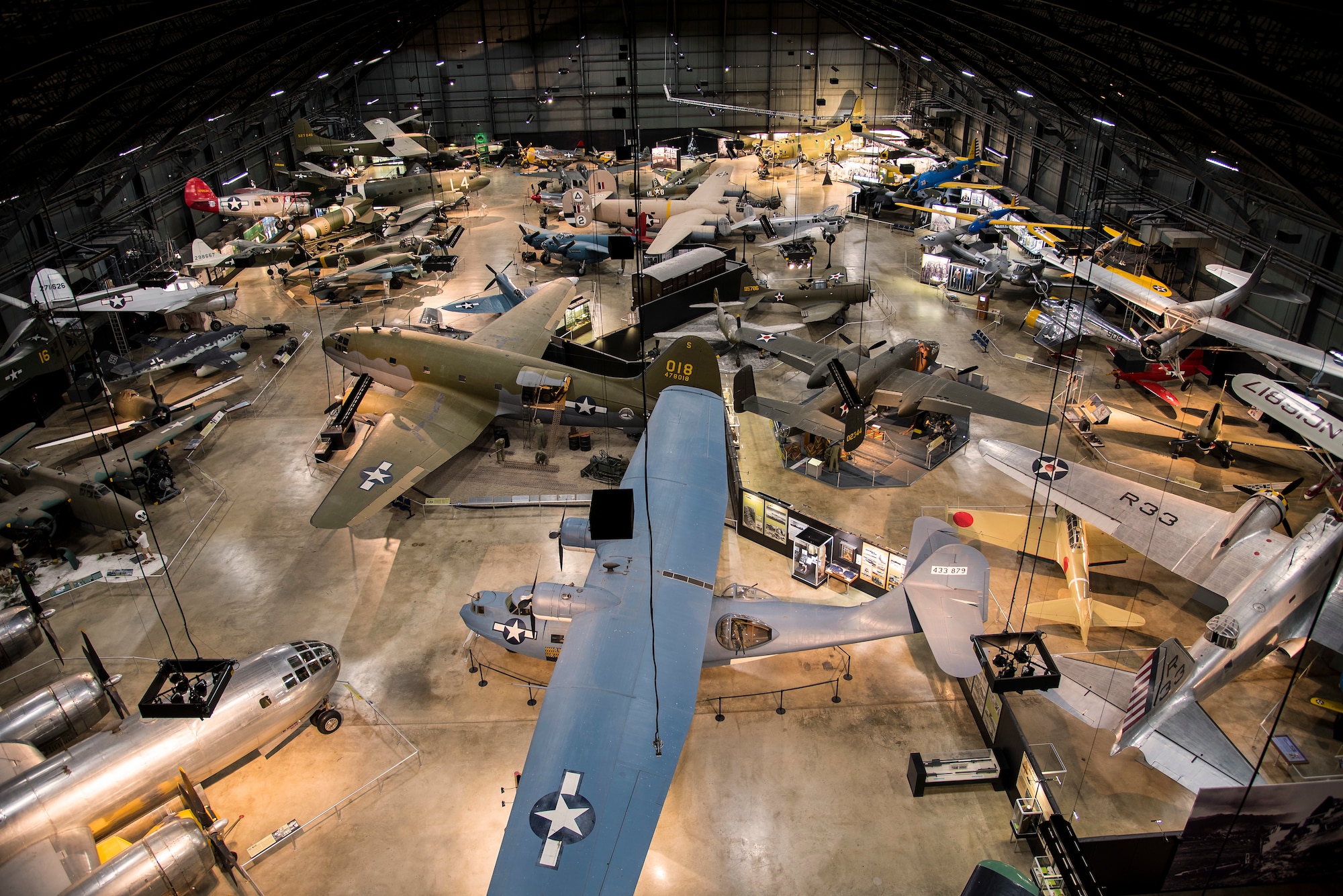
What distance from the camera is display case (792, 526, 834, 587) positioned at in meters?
16.2

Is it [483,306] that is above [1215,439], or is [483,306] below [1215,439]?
above

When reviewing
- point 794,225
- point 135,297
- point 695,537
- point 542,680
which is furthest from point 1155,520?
point 135,297

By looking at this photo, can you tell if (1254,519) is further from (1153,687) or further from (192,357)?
(192,357)

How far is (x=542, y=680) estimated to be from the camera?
14203 millimetres

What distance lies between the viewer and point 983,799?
12.0 metres

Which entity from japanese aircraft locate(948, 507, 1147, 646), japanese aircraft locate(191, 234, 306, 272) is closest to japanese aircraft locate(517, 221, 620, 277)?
japanese aircraft locate(191, 234, 306, 272)

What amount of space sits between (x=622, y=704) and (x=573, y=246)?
25.8 m

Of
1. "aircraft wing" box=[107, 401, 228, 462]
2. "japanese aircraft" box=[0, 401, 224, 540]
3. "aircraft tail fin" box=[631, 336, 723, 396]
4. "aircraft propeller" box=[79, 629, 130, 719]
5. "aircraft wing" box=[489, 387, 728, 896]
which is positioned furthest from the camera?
"aircraft wing" box=[107, 401, 228, 462]

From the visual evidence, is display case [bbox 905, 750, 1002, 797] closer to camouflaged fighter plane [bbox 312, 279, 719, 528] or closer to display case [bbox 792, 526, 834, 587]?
display case [bbox 792, 526, 834, 587]

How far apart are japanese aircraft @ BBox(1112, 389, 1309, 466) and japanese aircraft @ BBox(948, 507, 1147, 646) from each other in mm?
4959

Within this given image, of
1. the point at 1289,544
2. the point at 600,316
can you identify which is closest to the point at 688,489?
the point at 1289,544

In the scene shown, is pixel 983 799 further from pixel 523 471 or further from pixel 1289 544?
pixel 523 471

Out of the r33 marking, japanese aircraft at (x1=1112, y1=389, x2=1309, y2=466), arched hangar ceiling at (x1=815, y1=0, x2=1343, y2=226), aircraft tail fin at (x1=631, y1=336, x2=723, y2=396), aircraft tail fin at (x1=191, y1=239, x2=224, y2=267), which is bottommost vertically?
japanese aircraft at (x1=1112, y1=389, x2=1309, y2=466)

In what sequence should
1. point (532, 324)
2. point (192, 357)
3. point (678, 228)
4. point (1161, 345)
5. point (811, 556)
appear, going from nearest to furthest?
point (811, 556), point (1161, 345), point (532, 324), point (192, 357), point (678, 228)
